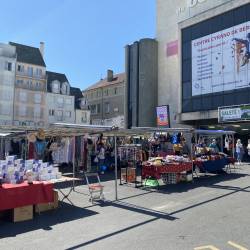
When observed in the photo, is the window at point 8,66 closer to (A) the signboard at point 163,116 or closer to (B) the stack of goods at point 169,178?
(A) the signboard at point 163,116

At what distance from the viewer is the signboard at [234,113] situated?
28703mm

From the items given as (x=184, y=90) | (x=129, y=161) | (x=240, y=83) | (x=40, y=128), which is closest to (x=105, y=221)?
(x=40, y=128)

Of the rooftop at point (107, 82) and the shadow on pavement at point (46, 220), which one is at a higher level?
the rooftop at point (107, 82)

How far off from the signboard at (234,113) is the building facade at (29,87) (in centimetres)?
3416

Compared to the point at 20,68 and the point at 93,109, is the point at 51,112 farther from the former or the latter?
the point at 20,68

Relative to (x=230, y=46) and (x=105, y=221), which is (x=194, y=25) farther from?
(x=105, y=221)

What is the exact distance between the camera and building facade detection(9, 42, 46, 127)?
2247 inches

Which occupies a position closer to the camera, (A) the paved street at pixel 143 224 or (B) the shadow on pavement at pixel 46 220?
(A) the paved street at pixel 143 224

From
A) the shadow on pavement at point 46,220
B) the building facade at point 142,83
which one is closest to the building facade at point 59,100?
the building facade at point 142,83

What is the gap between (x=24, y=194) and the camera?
8.73 meters

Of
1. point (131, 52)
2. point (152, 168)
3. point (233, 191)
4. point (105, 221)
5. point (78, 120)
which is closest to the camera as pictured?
point (105, 221)

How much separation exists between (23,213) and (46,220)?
0.62m

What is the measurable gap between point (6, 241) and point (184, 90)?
29593 mm

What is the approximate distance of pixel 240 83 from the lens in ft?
97.6
